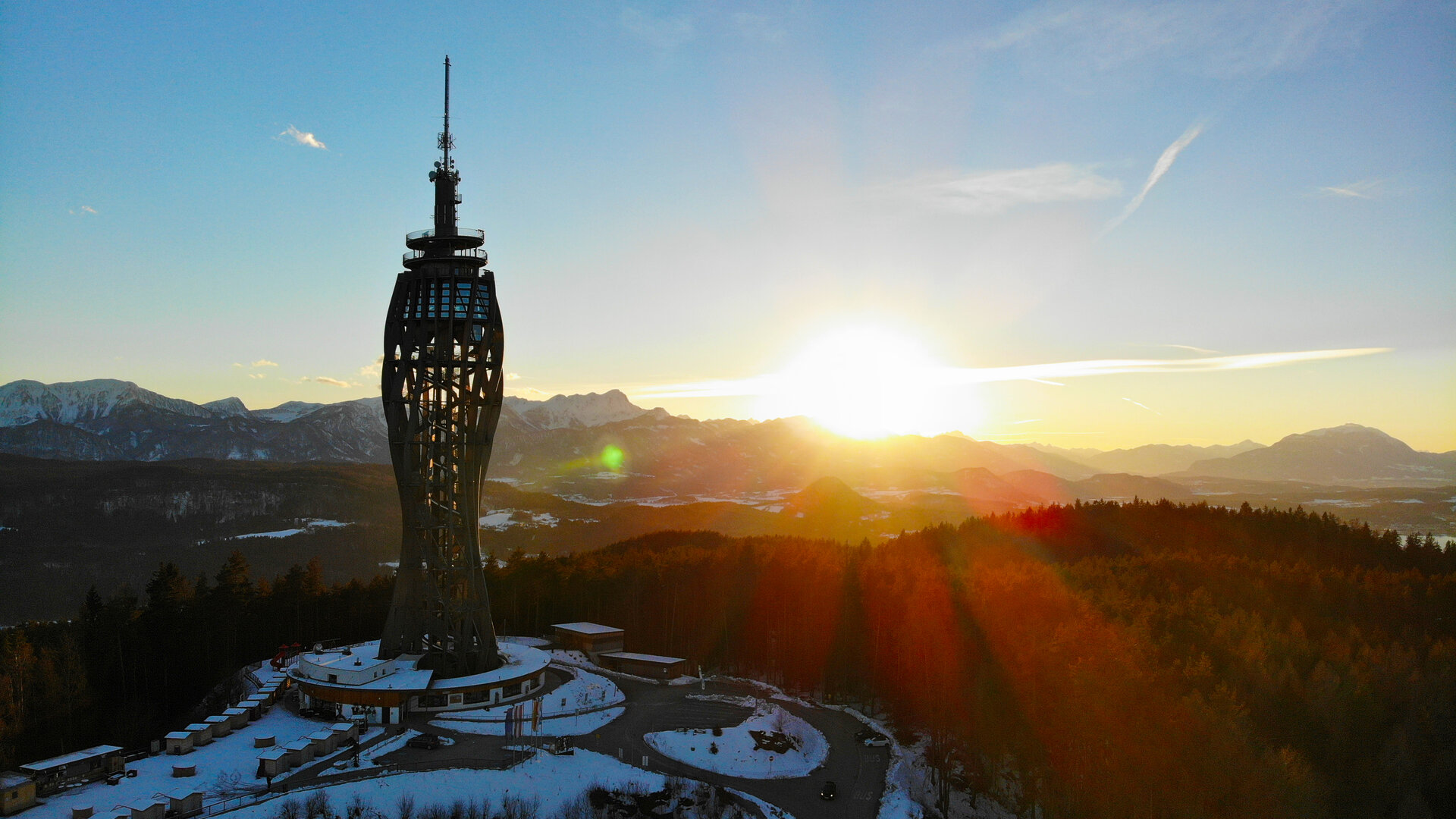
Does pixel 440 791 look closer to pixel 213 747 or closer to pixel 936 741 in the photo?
pixel 213 747

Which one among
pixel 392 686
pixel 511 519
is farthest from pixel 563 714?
pixel 511 519

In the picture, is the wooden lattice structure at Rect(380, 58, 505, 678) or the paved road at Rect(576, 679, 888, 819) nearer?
the paved road at Rect(576, 679, 888, 819)

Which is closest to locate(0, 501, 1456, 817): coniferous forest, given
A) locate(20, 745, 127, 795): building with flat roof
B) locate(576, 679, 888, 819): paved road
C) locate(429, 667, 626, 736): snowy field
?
locate(576, 679, 888, 819): paved road

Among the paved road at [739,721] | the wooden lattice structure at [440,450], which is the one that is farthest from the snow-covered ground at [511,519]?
the paved road at [739,721]

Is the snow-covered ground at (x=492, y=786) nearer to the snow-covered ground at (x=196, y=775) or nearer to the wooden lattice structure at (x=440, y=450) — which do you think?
the snow-covered ground at (x=196, y=775)

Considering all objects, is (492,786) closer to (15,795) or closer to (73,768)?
(15,795)

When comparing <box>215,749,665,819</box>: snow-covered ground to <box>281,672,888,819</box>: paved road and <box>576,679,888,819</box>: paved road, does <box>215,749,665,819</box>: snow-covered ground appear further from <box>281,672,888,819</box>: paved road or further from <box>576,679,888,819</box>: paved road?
<box>576,679,888,819</box>: paved road

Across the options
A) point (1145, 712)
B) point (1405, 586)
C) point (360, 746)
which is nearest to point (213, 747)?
point (360, 746)
